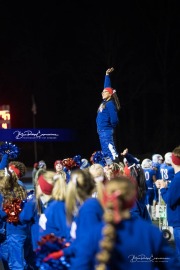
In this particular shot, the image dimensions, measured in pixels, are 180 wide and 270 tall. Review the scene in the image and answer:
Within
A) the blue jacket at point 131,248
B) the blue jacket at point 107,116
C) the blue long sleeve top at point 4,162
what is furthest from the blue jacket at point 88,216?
the blue jacket at point 107,116

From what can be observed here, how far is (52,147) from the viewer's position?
119 ft

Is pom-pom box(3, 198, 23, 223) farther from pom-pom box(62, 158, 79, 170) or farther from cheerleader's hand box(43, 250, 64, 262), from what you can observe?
cheerleader's hand box(43, 250, 64, 262)

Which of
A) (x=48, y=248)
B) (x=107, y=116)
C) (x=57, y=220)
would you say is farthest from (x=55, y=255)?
(x=107, y=116)

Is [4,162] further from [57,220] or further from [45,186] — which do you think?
[57,220]

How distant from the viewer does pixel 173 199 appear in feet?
19.3

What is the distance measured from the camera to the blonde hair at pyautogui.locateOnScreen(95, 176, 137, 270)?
9.73 ft

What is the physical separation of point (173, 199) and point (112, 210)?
3001 mm

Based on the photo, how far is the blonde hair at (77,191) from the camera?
392 centimetres

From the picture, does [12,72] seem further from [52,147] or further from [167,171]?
[167,171]

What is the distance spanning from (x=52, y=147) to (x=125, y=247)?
33.4 m

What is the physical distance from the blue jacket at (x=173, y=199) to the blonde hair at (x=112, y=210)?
274cm

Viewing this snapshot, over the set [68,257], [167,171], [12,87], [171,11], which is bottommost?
[68,257]

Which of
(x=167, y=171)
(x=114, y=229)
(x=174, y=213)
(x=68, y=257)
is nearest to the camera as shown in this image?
(x=114, y=229)

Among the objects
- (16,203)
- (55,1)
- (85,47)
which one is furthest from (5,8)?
(16,203)
